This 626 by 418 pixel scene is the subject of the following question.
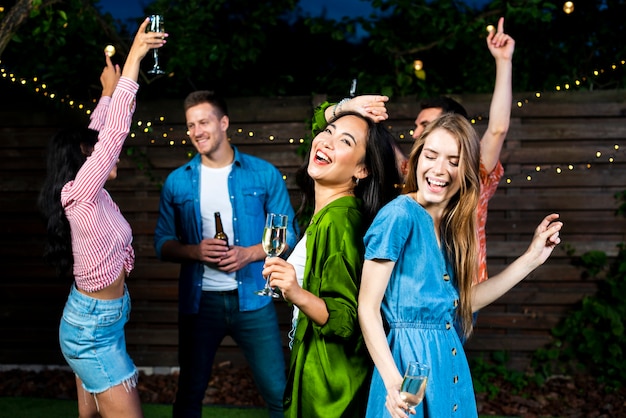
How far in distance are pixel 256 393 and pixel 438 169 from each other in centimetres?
346

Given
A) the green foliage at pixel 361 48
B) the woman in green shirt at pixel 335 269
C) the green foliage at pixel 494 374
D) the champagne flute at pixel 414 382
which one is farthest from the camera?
the green foliage at pixel 361 48

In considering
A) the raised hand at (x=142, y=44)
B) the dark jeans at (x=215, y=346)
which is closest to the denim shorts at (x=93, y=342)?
the dark jeans at (x=215, y=346)

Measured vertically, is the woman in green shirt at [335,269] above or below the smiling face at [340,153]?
below

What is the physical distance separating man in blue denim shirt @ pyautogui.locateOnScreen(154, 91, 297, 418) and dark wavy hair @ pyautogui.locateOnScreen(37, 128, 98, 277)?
2.67 ft

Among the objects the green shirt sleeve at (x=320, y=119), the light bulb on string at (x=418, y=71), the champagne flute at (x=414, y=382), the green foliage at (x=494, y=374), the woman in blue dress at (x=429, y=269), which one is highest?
the light bulb on string at (x=418, y=71)

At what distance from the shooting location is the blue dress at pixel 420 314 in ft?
7.93

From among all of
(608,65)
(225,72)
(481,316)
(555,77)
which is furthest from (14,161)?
(608,65)

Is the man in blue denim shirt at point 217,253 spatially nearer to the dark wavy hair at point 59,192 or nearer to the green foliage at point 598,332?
the dark wavy hair at point 59,192

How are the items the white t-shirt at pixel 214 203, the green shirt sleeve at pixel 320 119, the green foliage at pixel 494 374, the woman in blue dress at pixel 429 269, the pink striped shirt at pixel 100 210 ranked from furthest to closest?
the green foliage at pixel 494 374 → the white t-shirt at pixel 214 203 → the green shirt sleeve at pixel 320 119 → the pink striped shirt at pixel 100 210 → the woman in blue dress at pixel 429 269

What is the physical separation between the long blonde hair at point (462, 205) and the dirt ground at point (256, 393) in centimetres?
288

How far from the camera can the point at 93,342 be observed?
127 inches

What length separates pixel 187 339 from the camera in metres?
4.00

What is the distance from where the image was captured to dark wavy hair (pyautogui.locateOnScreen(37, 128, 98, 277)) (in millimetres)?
3270

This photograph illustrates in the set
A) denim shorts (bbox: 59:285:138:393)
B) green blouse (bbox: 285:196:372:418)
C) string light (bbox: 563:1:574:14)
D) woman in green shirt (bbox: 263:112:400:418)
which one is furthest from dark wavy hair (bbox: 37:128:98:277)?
string light (bbox: 563:1:574:14)
